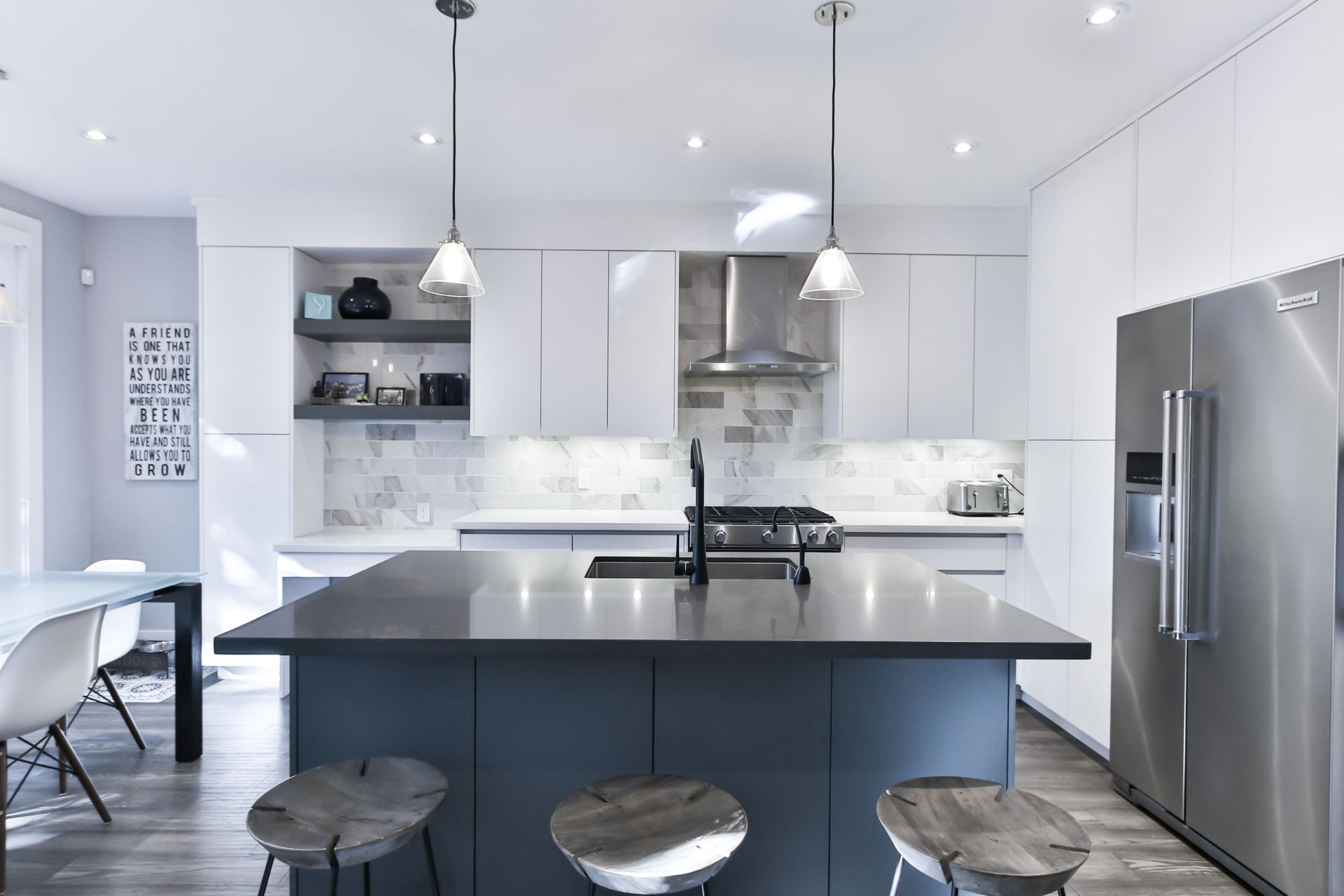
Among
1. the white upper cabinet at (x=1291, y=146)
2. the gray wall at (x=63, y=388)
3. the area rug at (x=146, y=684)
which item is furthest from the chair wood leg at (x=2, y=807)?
the white upper cabinet at (x=1291, y=146)

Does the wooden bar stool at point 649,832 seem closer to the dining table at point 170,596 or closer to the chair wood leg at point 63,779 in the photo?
the dining table at point 170,596

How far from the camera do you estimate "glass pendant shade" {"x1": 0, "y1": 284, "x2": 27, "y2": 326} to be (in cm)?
276

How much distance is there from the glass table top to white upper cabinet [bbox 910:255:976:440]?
3.66 meters

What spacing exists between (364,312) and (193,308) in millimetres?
1201

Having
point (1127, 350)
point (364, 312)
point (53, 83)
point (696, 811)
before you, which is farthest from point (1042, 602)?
point (53, 83)

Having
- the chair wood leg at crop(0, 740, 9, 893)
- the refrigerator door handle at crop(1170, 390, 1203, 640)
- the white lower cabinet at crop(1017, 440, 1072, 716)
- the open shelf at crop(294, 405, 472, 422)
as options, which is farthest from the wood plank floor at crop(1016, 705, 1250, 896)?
the open shelf at crop(294, 405, 472, 422)

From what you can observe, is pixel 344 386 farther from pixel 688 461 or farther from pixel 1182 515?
pixel 1182 515

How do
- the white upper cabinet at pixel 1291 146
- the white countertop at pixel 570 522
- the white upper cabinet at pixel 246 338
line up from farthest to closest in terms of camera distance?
1. the white upper cabinet at pixel 246 338
2. the white countertop at pixel 570 522
3. the white upper cabinet at pixel 1291 146

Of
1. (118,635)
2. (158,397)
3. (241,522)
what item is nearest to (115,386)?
(158,397)

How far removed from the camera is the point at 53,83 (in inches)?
105

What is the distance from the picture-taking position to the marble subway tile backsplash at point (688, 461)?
4.39m

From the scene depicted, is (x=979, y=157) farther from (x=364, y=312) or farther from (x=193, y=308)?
(x=193, y=308)

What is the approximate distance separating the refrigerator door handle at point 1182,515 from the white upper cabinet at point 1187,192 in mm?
459

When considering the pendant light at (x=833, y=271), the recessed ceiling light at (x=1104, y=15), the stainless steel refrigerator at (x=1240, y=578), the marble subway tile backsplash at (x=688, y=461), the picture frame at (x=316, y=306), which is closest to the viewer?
the stainless steel refrigerator at (x=1240, y=578)
